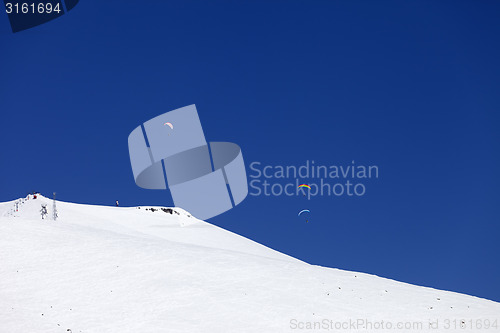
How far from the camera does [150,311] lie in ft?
75.2

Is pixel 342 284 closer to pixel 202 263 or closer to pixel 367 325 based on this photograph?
pixel 367 325

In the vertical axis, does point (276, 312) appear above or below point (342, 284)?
below

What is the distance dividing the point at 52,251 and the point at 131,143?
47.8 feet

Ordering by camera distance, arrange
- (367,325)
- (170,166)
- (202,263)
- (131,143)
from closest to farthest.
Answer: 1. (367,325)
2. (202,263)
3. (131,143)
4. (170,166)

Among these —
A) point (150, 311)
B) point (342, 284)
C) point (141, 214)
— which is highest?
point (141, 214)

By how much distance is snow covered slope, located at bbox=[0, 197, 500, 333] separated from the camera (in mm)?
21922

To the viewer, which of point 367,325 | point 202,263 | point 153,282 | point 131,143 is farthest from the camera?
point 131,143

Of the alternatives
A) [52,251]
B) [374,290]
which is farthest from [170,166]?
[374,290]

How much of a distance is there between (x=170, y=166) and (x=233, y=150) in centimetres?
574

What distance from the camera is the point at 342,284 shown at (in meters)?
27.6

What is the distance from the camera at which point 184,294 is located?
2483cm

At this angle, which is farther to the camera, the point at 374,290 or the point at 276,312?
the point at 374,290

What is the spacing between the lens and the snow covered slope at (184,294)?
21.9m

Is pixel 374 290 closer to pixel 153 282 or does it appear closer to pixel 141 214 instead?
pixel 153 282
